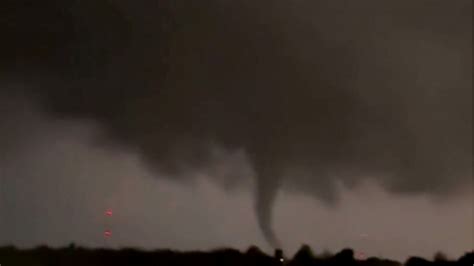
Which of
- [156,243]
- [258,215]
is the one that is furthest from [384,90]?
[156,243]

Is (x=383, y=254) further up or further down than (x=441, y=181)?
further down

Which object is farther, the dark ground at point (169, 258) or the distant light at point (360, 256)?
the distant light at point (360, 256)

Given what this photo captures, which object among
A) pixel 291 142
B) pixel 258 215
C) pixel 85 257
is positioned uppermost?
pixel 291 142

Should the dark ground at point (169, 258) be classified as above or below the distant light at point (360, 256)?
below

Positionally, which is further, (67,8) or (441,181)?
(441,181)

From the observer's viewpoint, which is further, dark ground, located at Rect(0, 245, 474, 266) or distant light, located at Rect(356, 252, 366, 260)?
distant light, located at Rect(356, 252, 366, 260)

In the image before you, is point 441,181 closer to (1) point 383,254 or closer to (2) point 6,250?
(1) point 383,254

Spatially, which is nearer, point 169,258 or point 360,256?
point 169,258

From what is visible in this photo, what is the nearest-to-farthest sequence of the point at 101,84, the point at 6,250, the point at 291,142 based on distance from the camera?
the point at 6,250
the point at 101,84
the point at 291,142
